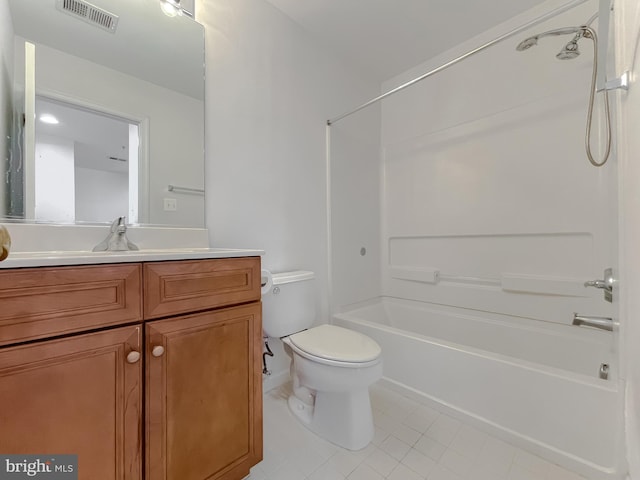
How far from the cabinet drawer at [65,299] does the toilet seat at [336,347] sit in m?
0.72

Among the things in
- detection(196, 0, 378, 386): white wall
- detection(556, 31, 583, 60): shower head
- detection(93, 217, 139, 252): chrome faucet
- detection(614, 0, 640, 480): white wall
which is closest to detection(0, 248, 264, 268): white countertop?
detection(93, 217, 139, 252): chrome faucet

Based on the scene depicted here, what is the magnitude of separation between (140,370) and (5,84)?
113 centimetres

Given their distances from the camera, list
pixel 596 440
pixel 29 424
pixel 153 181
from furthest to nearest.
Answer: pixel 153 181
pixel 596 440
pixel 29 424

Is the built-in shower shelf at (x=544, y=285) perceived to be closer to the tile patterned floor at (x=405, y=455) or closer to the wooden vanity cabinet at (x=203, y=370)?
the tile patterned floor at (x=405, y=455)

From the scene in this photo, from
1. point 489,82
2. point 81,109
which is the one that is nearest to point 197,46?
point 81,109

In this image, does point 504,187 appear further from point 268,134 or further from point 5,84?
point 5,84

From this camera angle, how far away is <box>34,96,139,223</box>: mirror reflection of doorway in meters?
1.04

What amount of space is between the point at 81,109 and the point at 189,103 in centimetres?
44

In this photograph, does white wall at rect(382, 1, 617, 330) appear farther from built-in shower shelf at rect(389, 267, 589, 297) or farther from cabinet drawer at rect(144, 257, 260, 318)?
cabinet drawer at rect(144, 257, 260, 318)

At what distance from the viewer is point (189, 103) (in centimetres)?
136

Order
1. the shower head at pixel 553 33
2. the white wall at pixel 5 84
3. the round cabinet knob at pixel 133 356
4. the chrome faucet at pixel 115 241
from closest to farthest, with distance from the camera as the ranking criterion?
the round cabinet knob at pixel 133 356 < the white wall at pixel 5 84 < the chrome faucet at pixel 115 241 < the shower head at pixel 553 33

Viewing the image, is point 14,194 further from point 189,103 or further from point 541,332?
point 541,332

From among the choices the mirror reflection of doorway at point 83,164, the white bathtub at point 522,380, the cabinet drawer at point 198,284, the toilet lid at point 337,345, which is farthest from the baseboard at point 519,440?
the mirror reflection of doorway at point 83,164

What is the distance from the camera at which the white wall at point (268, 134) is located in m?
1.45
